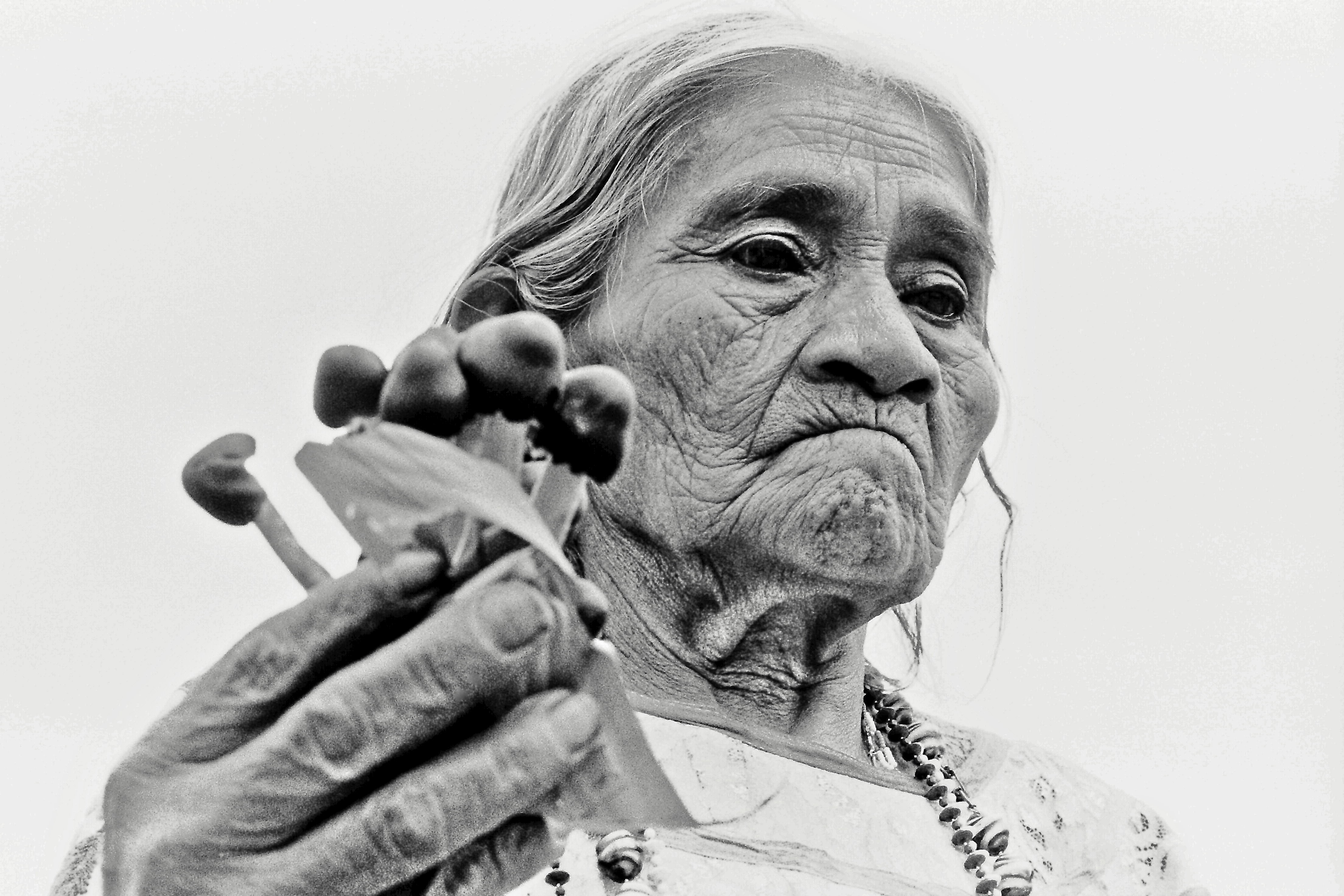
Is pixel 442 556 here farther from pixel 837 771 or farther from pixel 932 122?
pixel 932 122

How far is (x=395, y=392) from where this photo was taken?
1.44 metres

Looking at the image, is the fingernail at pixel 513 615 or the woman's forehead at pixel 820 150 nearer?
the fingernail at pixel 513 615

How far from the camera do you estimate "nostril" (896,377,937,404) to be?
2531 mm

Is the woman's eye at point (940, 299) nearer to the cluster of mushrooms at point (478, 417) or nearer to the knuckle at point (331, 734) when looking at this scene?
the cluster of mushrooms at point (478, 417)

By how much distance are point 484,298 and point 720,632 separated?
0.64 meters

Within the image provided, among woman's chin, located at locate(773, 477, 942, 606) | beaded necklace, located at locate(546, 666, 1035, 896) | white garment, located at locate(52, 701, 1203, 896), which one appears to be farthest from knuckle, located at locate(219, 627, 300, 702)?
woman's chin, located at locate(773, 477, 942, 606)

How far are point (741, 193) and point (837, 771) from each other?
2.63ft

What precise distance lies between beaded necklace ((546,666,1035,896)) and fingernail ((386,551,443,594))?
0.71 meters

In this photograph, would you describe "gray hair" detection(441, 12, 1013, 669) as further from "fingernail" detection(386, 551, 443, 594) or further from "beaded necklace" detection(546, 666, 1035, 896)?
"fingernail" detection(386, 551, 443, 594)

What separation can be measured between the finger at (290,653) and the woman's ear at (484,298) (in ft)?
4.21

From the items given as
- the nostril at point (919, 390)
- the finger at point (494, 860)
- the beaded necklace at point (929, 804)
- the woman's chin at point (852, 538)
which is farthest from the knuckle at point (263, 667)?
the nostril at point (919, 390)

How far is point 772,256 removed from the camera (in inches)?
103

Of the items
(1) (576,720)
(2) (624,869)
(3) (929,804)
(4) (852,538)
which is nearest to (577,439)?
(1) (576,720)

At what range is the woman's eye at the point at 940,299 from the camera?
2705 millimetres
